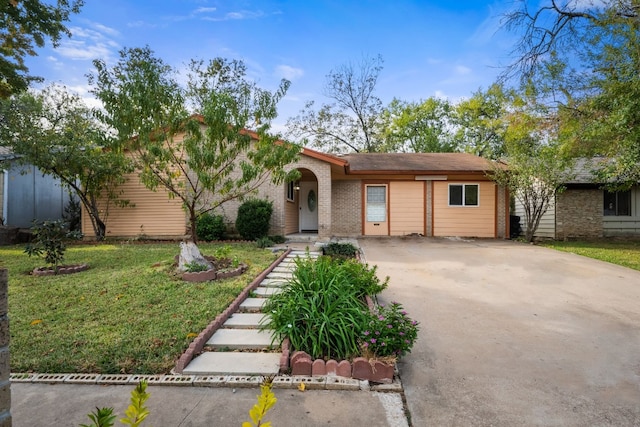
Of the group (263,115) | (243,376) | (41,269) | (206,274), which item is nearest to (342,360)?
(243,376)

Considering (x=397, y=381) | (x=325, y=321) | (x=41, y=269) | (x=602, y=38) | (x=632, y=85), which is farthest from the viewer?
(x=602, y=38)

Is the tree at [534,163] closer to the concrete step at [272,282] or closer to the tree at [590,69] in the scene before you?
the tree at [590,69]

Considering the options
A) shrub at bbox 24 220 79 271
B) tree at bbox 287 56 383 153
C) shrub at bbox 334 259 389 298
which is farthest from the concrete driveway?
tree at bbox 287 56 383 153

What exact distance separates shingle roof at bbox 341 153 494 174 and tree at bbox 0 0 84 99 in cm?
972

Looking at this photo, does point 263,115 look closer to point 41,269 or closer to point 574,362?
point 41,269

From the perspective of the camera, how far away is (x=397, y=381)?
9.34ft

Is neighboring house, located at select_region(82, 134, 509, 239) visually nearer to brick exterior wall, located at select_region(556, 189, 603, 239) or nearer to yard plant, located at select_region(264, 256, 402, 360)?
brick exterior wall, located at select_region(556, 189, 603, 239)

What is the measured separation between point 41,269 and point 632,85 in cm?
1364

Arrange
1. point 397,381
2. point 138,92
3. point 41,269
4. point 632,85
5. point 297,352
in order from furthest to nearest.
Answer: point 632,85, point 41,269, point 138,92, point 297,352, point 397,381

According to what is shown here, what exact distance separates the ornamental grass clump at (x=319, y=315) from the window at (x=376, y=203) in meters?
10.1

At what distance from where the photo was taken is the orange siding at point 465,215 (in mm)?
14125

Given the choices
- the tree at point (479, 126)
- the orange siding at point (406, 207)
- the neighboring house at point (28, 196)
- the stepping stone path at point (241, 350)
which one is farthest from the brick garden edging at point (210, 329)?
the tree at point (479, 126)

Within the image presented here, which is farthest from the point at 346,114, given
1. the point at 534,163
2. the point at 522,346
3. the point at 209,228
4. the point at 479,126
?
the point at 522,346

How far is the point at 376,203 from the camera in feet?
46.7
